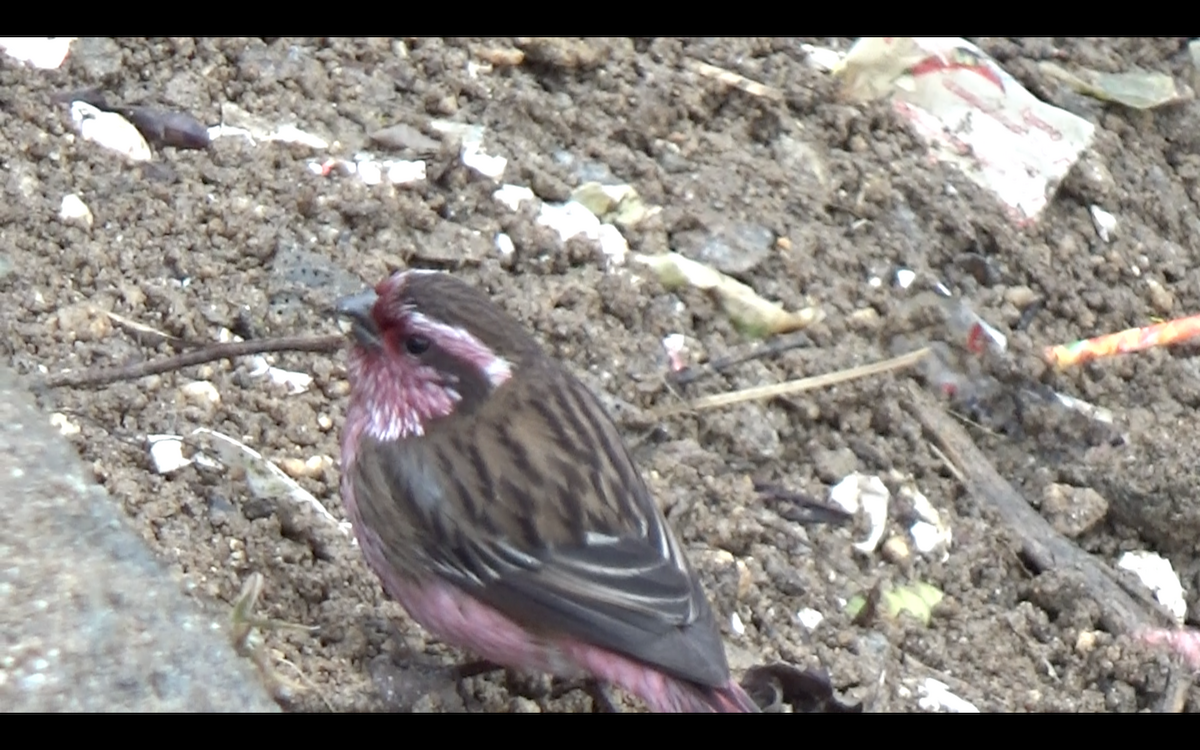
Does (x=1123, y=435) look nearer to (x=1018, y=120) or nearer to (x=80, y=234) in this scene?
(x=1018, y=120)

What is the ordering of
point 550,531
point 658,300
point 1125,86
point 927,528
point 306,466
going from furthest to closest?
point 1125,86 < point 658,300 < point 927,528 < point 306,466 < point 550,531

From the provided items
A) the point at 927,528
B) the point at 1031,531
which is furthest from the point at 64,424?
the point at 1031,531

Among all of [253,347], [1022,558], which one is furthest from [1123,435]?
[253,347]

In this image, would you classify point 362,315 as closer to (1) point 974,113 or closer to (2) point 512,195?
(2) point 512,195

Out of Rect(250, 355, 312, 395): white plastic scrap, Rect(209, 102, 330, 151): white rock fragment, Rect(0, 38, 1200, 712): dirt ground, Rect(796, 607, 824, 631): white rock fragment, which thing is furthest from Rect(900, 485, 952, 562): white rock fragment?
Rect(209, 102, 330, 151): white rock fragment

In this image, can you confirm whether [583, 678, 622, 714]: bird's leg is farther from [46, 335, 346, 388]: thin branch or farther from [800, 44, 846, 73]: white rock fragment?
[800, 44, 846, 73]: white rock fragment
